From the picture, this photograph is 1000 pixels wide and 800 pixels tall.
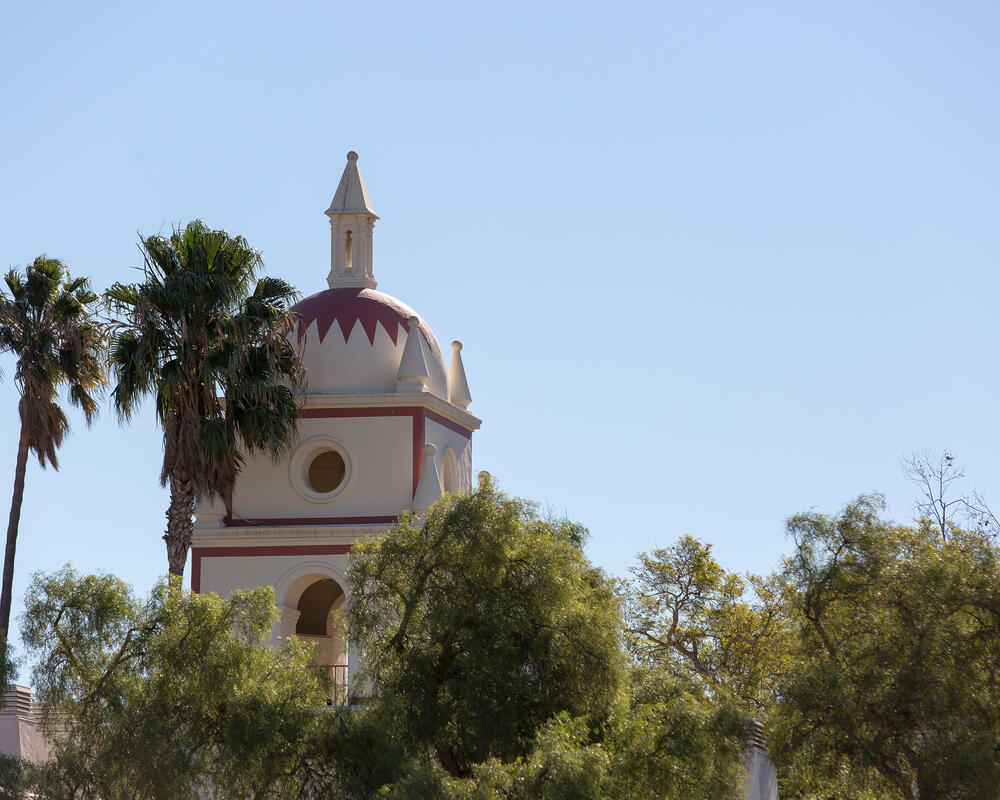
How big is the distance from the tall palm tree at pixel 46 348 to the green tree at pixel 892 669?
15.1 m

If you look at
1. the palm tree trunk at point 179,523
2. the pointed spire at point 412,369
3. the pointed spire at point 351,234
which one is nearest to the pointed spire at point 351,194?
the pointed spire at point 351,234

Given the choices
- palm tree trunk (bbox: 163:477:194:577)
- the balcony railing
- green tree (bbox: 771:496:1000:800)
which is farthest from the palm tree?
green tree (bbox: 771:496:1000:800)

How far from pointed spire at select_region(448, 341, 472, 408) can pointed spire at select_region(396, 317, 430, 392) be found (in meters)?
1.53

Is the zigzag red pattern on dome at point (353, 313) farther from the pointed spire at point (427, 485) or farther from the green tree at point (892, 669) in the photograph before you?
the green tree at point (892, 669)

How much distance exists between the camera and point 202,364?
29562 mm

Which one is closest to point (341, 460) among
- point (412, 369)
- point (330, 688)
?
point (412, 369)

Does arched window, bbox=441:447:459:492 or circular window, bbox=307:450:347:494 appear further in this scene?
circular window, bbox=307:450:347:494

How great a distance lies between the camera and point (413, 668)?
70.2 feet

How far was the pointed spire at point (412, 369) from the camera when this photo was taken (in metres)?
29.7

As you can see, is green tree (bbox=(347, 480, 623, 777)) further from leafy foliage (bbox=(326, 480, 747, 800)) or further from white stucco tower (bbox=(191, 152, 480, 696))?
white stucco tower (bbox=(191, 152, 480, 696))

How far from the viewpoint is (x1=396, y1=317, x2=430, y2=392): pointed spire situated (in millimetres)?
29734

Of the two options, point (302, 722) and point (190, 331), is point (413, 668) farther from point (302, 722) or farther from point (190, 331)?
point (190, 331)

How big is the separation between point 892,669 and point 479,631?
16.5 feet

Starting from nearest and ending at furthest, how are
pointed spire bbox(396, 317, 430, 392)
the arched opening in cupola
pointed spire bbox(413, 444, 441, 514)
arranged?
pointed spire bbox(413, 444, 441, 514), pointed spire bbox(396, 317, 430, 392), the arched opening in cupola
